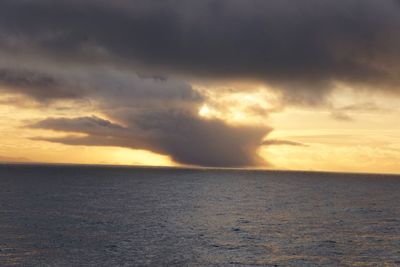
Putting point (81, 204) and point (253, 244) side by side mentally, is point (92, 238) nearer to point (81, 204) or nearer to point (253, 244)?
point (253, 244)

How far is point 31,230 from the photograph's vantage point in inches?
2781

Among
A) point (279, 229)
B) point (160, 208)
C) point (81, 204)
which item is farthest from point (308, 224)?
point (81, 204)

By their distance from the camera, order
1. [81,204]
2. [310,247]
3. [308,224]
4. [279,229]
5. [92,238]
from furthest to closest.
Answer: [81,204] → [308,224] → [279,229] → [92,238] → [310,247]

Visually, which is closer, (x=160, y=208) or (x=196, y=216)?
(x=196, y=216)

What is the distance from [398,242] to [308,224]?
20453mm

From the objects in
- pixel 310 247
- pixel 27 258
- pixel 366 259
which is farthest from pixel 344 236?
pixel 27 258

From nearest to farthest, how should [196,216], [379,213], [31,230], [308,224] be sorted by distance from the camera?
[31,230] → [308,224] → [196,216] → [379,213]

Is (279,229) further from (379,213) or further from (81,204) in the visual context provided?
(81,204)

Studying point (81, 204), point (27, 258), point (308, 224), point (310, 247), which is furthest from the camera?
point (81, 204)

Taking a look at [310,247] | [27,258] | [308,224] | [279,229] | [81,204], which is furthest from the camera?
[81,204]

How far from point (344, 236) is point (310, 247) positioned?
1245 cm

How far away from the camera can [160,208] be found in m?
111

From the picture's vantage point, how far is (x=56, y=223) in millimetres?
79375

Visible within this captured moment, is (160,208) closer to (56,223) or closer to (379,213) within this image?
(56,223)
